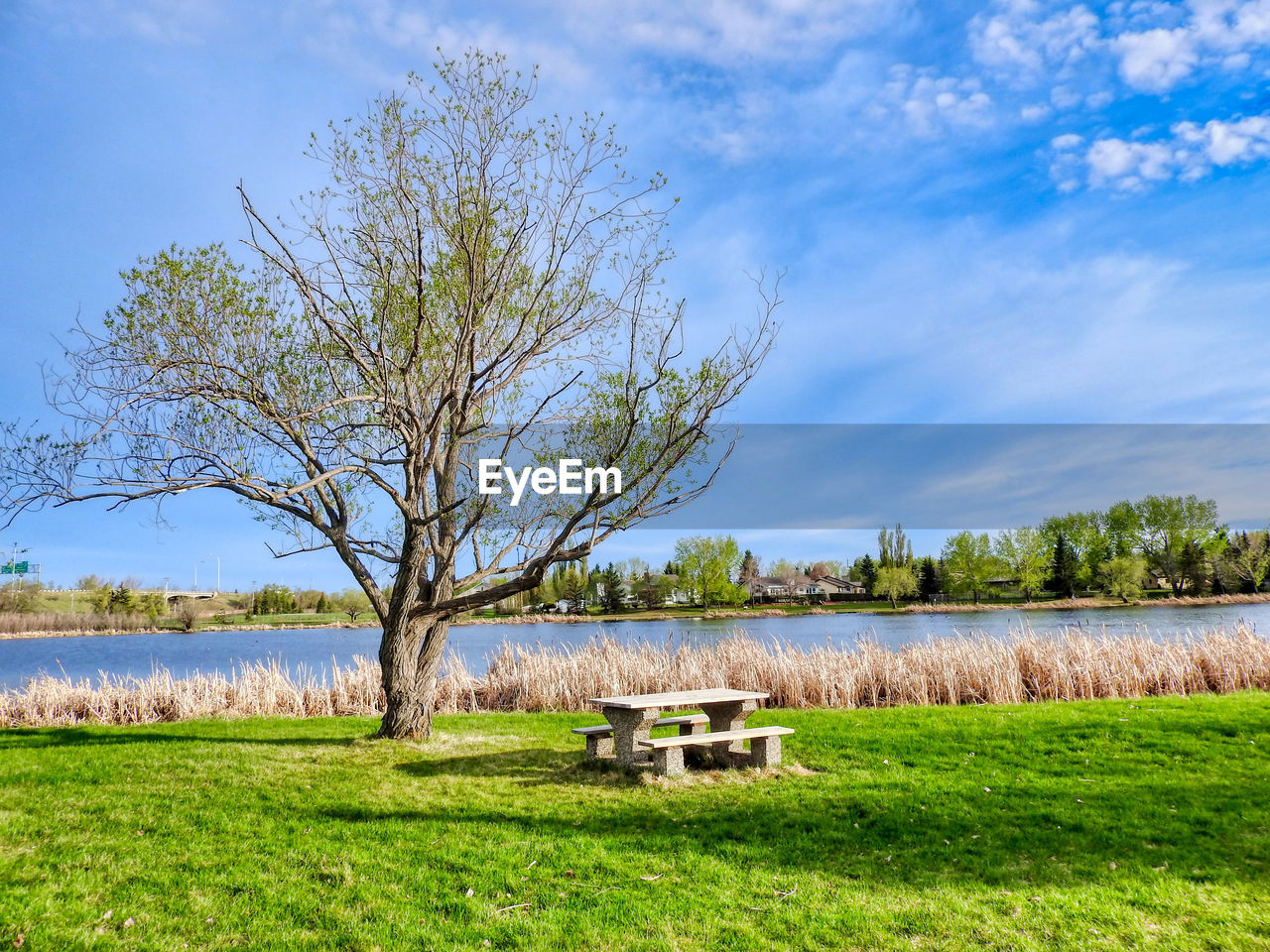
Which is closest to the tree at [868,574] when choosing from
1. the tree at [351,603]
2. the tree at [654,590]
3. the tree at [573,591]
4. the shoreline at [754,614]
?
the shoreline at [754,614]

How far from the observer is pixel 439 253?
1045cm

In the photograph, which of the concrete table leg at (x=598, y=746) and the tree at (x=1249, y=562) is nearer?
the concrete table leg at (x=598, y=746)

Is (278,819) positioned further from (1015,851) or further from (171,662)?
(171,662)

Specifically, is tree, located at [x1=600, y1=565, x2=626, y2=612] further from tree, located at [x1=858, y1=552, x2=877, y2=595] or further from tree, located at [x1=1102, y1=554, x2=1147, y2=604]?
tree, located at [x1=1102, y1=554, x2=1147, y2=604]

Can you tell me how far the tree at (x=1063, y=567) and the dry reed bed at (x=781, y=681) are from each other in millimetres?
63177

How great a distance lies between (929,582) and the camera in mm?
77750

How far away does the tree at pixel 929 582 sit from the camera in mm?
76438

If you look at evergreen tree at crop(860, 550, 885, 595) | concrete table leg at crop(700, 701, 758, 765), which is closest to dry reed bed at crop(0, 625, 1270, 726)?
concrete table leg at crop(700, 701, 758, 765)

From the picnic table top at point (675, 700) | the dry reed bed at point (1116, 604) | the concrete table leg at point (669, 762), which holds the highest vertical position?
the picnic table top at point (675, 700)

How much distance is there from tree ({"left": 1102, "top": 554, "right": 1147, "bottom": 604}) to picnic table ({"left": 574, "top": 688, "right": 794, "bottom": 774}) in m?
63.4

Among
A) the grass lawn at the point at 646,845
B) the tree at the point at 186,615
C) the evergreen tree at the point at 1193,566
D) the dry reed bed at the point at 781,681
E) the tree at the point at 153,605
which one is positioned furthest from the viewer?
the tree at the point at 153,605

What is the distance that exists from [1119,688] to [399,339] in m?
12.5

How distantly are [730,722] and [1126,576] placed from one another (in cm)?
6538

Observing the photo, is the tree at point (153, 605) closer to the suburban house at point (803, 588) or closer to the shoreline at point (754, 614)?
the shoreline at point (754, 614)
